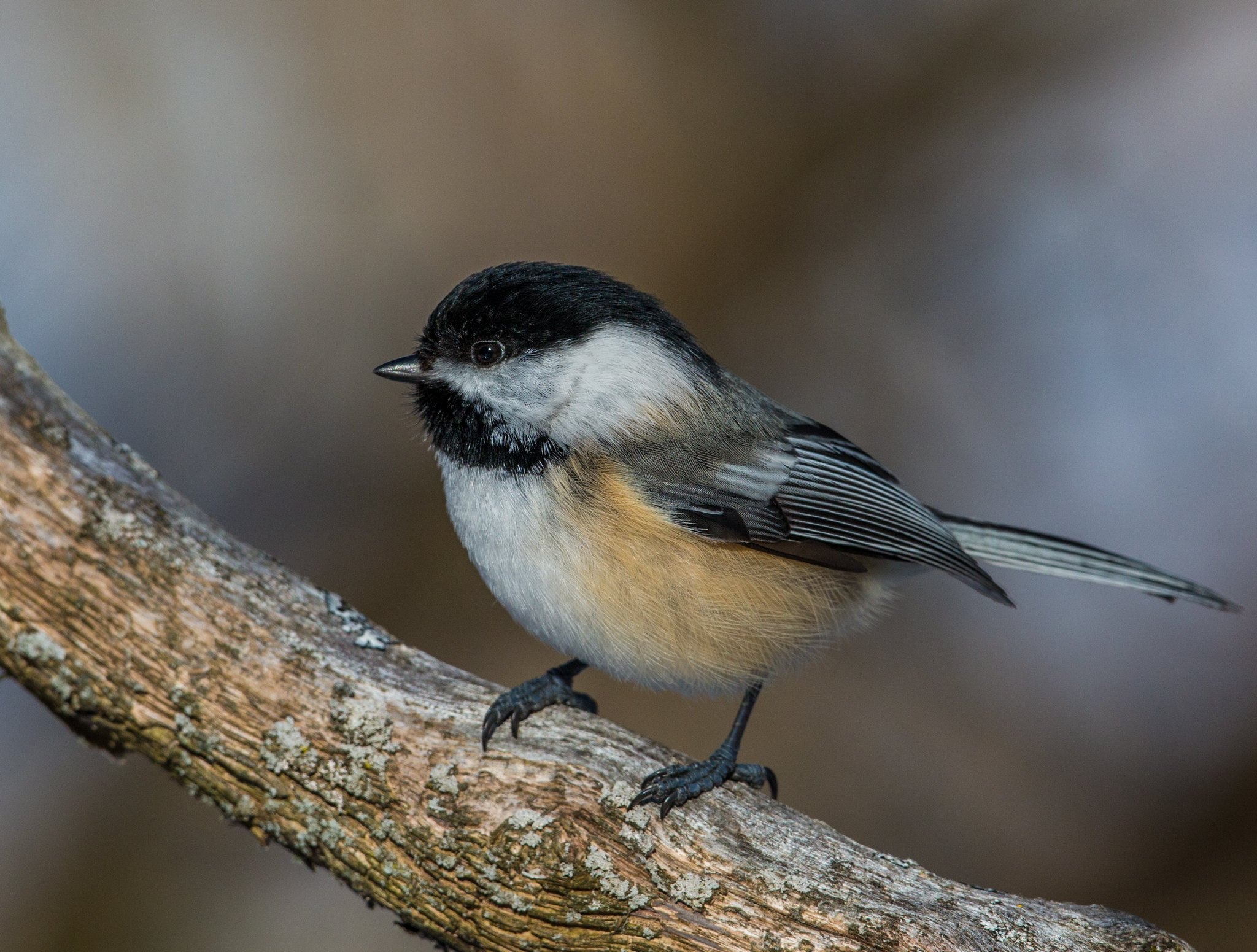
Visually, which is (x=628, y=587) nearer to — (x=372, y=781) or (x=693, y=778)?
(x=693, y=778)

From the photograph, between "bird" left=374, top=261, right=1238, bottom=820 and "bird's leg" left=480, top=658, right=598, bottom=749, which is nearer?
"bird's leg" left=480, top=658, right=598, bottom=749

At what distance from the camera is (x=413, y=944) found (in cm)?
284

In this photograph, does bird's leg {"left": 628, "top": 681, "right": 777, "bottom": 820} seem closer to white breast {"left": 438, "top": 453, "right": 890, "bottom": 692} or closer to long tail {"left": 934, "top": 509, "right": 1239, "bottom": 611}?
white breast {"left": 438, "top": 453, "right": 890, "bottom": 692}

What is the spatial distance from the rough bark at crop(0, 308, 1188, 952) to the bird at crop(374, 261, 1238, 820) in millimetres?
151

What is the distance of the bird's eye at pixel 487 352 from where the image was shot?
1.83 metres

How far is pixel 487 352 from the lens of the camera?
184 centimetres

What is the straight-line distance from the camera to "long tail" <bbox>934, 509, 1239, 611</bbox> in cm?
207

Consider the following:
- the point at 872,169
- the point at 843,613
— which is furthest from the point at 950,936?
the point at 872,169

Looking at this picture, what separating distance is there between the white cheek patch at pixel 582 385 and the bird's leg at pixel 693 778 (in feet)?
1.99

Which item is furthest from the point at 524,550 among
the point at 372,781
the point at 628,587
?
the point at 372,781

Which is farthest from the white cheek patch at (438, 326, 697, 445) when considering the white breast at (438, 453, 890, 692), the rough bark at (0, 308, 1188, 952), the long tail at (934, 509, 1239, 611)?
the long tail at (934, 509, 1239, 611)

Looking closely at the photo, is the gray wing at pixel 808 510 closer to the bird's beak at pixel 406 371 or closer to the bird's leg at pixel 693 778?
the bird's leg at pixel 693 778

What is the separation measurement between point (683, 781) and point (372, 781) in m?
0.48

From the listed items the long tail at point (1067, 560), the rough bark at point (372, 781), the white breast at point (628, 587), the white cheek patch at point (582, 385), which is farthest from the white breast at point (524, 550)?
the long tail at point (1067, 560)
